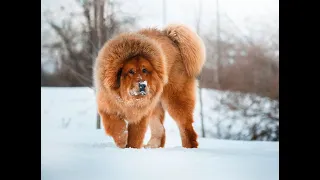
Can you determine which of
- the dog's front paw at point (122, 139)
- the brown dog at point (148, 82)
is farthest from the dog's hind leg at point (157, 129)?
the dog's front paw at point (122, 139)

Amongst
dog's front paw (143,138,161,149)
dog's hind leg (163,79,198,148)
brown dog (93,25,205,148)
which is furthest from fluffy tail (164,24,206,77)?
dog's front paw (143,138,161,149)

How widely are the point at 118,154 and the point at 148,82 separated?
0.51m

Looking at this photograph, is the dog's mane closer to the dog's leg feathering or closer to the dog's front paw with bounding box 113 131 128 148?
the dog's leg feathering

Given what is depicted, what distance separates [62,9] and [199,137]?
126 centimetres

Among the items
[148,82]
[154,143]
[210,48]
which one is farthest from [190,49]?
[154,143]

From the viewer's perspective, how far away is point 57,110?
304cm

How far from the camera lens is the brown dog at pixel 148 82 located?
2.90 m

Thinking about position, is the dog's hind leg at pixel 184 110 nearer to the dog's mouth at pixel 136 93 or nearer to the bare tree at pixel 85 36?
the dog's mouth at pixel 136 93

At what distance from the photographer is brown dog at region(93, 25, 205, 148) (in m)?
2.90

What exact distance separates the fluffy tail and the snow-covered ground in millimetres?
194

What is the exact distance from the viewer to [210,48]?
303 cm

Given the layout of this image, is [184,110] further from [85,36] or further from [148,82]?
[85,36]
